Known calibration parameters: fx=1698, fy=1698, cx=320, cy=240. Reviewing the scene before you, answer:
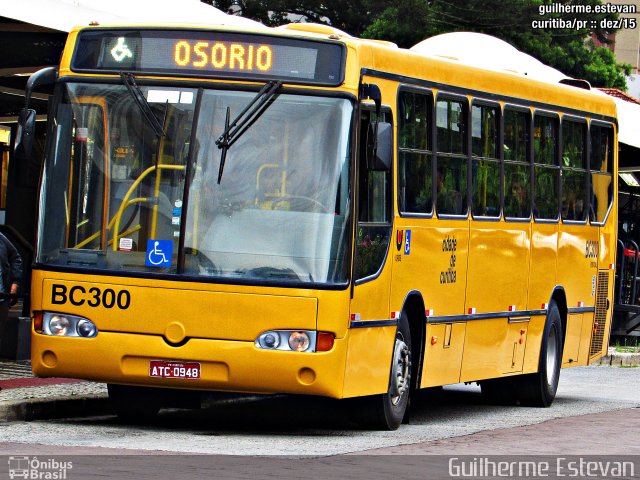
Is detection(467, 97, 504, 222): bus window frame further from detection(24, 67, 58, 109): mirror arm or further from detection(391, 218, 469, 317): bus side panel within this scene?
detection(24, 67, 58, 109): mirror arm

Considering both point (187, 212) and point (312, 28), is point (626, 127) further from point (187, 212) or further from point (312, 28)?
point (187, 212)

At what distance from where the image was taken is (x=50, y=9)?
15.8 m

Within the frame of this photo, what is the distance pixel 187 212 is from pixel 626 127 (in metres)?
17.0

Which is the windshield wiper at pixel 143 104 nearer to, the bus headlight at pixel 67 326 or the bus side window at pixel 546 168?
the bus headlight at pixel 67 326

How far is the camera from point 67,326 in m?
12.6

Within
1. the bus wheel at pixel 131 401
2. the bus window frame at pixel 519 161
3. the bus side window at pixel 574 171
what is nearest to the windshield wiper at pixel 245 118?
the bus wheel at pixel 131 401

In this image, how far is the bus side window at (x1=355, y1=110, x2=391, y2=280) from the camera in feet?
41.5

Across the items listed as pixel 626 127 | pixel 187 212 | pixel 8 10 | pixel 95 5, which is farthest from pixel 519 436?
pixel 626 127

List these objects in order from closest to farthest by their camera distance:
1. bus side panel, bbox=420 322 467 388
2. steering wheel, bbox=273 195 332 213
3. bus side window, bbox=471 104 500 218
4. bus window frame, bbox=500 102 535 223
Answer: steering wheel, bbox=273 195 332 213 → bus side panel, bbox=420 322 467 388 → bus side window, bbox=471 104 500 218 → bus window frame, bbox=500 102 535 223

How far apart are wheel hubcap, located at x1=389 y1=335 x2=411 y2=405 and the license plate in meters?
1.94

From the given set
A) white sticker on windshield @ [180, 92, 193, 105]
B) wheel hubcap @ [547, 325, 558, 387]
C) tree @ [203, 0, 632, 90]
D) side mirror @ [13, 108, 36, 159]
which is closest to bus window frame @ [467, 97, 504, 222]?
wheel hubcap @ [547, 325, 558, 387]

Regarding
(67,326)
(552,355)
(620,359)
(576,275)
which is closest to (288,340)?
(67,326)

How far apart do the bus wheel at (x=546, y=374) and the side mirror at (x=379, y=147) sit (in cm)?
562

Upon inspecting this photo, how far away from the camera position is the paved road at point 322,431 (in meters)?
11.6
